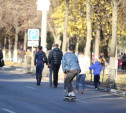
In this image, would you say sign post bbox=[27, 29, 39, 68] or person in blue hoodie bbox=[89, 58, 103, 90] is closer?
person in blue hoodie bbox=[89, 58, 103, 90]

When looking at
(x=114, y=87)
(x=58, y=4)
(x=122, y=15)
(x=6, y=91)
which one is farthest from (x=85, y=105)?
(x=58, y=4)

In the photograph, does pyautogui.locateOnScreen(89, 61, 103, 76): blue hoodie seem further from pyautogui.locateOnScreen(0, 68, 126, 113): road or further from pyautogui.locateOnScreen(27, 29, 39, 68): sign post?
pyautogui.locateOnScreen(27, 29, 39, 68): sign post

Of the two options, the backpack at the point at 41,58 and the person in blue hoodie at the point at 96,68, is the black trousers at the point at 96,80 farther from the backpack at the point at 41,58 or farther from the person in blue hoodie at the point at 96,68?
the backpack at the point at 41,58

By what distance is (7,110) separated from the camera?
→ 13.4m

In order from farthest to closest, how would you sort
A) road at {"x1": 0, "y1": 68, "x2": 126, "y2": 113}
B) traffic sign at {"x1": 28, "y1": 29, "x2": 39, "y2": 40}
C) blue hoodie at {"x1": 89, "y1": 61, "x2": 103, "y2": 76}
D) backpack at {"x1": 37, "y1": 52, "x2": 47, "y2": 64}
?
traffic sign at {"x1": 28, "y1": 29, "x2": 39, "y2": 40} → backpack at {"x1": 37, "y1": 52, "x2": 47, "y2": 64} → blue hoodie at {"x1": 89, "y1": 61, "x2": 103, "y2": 76} → road at {"x1": 0, "y1": 68, "x2": 126, "y2": 113}

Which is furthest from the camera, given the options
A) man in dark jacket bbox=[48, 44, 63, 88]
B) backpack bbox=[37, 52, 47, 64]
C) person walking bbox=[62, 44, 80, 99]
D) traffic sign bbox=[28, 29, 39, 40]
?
traffic sign bbox=[28, 29, 39, 40]

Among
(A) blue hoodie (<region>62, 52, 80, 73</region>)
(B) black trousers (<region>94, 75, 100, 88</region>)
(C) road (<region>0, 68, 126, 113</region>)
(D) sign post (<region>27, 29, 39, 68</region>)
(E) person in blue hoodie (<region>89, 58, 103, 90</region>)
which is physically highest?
(D) sign post (<region>27, 29, 39, 68</region>)

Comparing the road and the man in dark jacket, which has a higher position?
the man in dark jacket

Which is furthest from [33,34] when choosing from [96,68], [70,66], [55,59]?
[70,66]

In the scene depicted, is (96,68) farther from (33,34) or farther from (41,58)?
(33,34)

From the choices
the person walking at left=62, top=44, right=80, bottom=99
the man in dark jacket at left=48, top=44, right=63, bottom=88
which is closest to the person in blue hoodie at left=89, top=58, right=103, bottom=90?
the man in dark jacket at left=48, top=44, right=63, bottom=88

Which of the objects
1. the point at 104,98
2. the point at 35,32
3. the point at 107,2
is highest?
the point at 107,2

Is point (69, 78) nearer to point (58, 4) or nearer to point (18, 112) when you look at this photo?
point (18, 112)

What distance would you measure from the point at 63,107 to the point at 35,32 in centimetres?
1902
